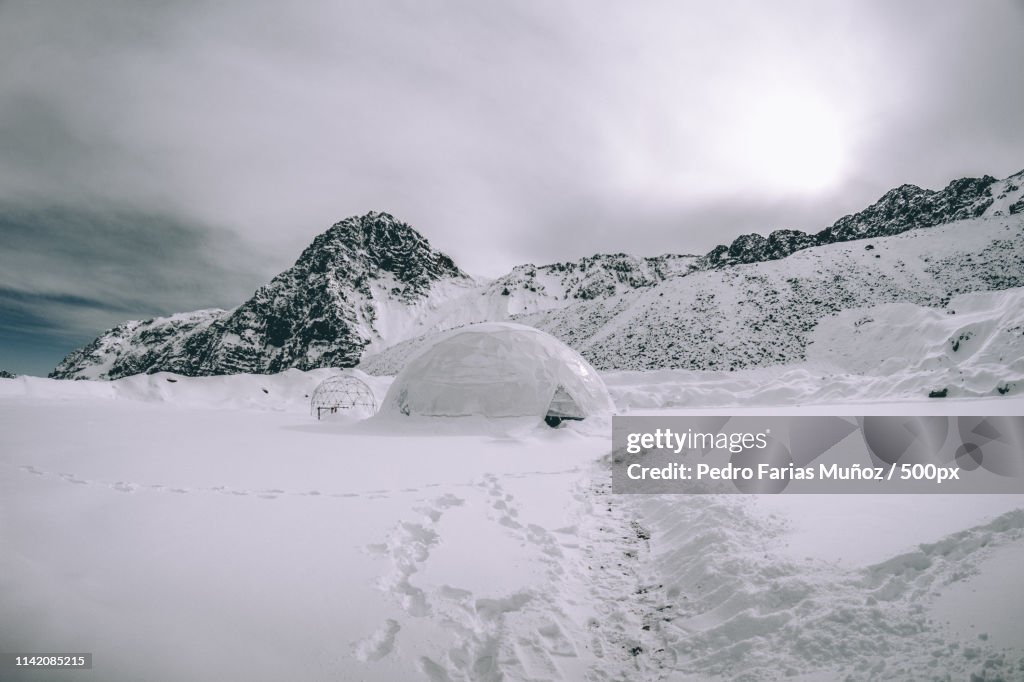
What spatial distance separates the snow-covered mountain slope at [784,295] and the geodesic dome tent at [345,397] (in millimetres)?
17760

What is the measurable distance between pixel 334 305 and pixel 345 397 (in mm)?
89522

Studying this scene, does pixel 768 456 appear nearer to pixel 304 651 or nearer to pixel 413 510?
pixel 413 510

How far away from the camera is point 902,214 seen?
63469 mm

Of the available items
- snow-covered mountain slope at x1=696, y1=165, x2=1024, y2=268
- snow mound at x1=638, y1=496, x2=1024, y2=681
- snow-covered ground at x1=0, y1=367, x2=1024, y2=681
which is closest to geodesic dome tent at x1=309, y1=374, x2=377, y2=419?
snow-covered ground at x1=0, y1=367, x2=1024, y2=681

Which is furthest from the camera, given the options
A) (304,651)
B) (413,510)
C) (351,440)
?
(351,440)

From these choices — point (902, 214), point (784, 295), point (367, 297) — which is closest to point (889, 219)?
point (902, 214)

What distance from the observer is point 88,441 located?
9438mm

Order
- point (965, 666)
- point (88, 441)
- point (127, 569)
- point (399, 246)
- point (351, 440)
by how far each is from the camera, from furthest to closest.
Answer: point (399, 246) → point (351, 440) → point (88, 441) → point (127, 569) → point (965, 666)

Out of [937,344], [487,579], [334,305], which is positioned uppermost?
[334,305]

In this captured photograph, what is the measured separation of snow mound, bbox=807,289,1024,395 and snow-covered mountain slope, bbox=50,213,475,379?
80.2 meters

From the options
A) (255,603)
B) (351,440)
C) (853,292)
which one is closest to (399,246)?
(853,292)

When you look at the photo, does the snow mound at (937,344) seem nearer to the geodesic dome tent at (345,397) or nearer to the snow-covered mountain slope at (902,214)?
the geodesic dome tent at (345,397)

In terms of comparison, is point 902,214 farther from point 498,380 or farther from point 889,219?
point 498,380

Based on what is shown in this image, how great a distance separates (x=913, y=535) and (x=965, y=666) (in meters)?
1.72
